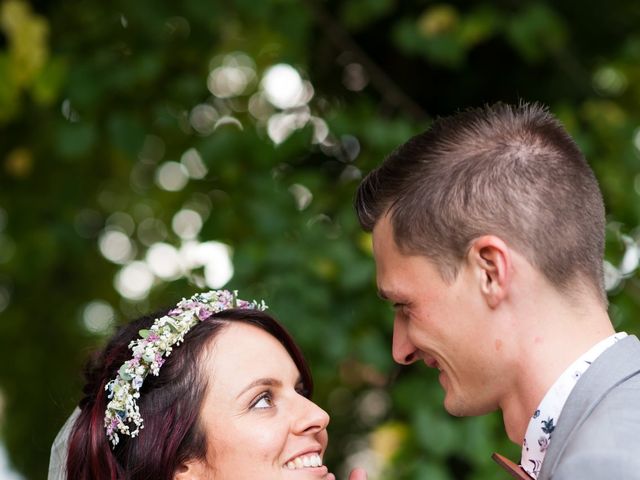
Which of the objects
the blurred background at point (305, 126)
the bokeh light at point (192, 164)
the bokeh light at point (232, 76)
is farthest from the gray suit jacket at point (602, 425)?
the bokeh light at point (232, 76)

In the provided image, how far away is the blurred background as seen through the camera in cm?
515

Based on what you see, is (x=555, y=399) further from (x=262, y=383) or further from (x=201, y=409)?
(x=201, y=409)

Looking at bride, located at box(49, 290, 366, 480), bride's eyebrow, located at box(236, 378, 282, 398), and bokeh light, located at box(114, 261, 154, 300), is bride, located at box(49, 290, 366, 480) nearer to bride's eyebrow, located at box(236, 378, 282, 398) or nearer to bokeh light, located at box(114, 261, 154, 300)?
bride's eyebrow, located at box(236, 378, 282, 398)

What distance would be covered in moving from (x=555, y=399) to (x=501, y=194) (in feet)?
1.93

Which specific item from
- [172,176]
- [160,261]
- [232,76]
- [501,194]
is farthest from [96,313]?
[501,194]

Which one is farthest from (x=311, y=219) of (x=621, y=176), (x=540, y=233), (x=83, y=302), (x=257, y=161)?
(x=83, y=302)

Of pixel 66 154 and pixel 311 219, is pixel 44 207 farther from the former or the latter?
pixel 311 219

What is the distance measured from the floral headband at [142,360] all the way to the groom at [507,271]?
2.79 ft

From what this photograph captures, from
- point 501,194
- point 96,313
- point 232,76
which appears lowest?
point 96,313

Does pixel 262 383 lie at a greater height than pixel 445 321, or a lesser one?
lesser

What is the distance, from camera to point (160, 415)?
11.5ft

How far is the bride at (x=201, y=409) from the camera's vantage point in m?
3.35

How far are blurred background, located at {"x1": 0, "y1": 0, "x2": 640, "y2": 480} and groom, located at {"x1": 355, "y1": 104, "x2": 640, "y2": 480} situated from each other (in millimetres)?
1763

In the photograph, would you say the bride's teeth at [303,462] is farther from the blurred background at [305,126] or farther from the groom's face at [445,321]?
the blurred background at [305,126]
